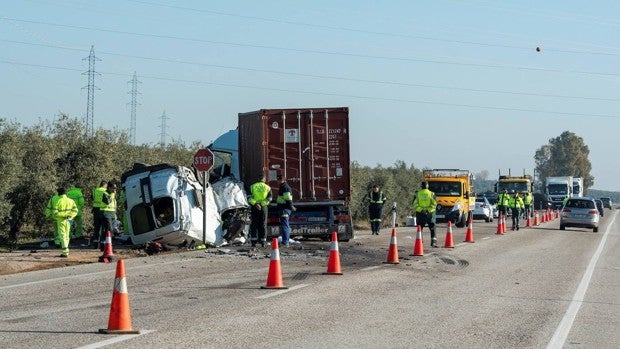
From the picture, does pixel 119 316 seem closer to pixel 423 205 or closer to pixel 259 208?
pixel 259 208

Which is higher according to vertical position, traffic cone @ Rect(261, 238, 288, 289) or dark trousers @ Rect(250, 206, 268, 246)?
dark trousers @ Rect(250, 206, 268, 246)

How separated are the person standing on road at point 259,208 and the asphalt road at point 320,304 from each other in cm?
218

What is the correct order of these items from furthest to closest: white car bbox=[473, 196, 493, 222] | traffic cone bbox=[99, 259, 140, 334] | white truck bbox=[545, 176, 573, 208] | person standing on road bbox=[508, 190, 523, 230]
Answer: white truck bbox=[545, 176, 573, 208]
white car bbox=[473, 196, 493, 222]
person standing on road bbox=[508, 190, 523, 230]
traffic cone bbox=[99, 259, 140, 334]

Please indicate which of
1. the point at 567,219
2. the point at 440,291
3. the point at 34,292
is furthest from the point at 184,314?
the point at 567,219

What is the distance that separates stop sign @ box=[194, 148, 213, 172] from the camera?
24562 millimetres

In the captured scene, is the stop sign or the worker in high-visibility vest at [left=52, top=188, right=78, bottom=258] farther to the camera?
the stop sign

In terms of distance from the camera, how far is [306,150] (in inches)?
1059

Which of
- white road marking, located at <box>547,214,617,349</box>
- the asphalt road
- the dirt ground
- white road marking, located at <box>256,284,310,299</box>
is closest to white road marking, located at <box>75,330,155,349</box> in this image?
the asphalt road

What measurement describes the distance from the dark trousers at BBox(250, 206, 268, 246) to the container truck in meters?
1.65

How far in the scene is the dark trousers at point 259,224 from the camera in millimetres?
24956

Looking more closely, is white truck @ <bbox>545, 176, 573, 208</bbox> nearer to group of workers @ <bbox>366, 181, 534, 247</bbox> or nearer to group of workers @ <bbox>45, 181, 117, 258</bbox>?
group of workers @ <bbox>366, 181, 534, 247</bbox>

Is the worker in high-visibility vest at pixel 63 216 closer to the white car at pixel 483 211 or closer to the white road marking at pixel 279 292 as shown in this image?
the white road marking at pixel 279 292

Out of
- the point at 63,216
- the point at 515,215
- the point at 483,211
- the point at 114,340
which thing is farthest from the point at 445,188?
the point at 114,340

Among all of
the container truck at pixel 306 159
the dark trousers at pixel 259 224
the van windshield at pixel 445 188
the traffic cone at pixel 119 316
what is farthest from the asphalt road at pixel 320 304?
the van windshield at pixel 445 188
